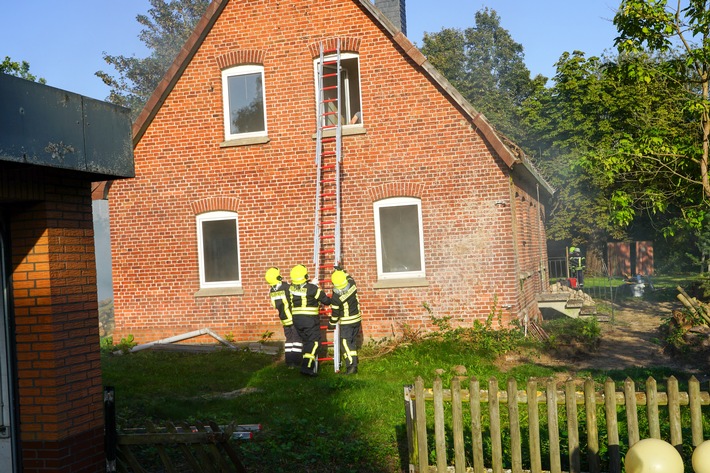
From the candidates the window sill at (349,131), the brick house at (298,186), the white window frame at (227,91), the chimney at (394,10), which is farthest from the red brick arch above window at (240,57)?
the chimney at (394,10)

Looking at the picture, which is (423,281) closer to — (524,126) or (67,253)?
(67,253)

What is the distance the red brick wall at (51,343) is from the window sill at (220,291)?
10058 millimetres

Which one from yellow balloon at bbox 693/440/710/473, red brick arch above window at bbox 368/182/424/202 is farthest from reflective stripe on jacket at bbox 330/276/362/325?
yellow balloon at bbox 693/440/710/473

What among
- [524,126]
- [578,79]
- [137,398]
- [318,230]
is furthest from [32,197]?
[524,126]

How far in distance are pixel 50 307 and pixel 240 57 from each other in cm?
1138

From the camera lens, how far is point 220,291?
653 inches

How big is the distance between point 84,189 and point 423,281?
9.71 metres

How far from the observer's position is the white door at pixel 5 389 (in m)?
6.06

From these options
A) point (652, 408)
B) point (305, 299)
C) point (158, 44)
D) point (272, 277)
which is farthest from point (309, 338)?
point (158, 44)

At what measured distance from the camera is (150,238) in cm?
1703

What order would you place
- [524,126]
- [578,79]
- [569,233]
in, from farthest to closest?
[524,126]
[569,233]
[578,79]

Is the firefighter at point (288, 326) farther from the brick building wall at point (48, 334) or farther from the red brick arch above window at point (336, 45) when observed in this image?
the brick building wall at point (48, 334)

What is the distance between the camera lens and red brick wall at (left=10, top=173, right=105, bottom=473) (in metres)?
6.02

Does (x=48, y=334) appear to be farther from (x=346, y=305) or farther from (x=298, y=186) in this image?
(x=298, y=186)
